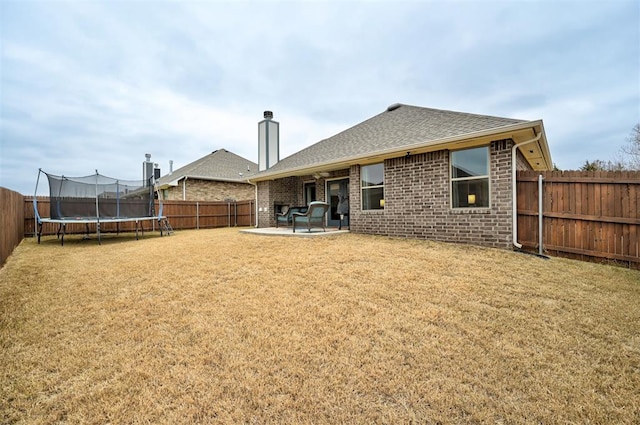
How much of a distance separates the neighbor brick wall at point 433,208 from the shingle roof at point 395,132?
527mm

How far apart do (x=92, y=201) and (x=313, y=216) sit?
7.79 meters

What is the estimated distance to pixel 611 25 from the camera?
902 centimetres

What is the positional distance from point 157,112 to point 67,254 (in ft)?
33.1

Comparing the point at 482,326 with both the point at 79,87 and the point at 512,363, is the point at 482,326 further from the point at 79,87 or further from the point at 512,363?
the point at 79,87

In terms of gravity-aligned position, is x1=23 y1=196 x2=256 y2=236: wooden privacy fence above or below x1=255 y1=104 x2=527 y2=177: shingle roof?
below

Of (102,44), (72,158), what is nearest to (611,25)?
(102,44)

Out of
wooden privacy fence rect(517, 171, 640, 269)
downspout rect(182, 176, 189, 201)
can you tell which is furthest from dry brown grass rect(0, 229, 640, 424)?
downspout rect(182, 176, 189, 201)

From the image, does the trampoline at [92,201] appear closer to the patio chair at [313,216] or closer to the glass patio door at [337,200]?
the patio chair at [313,216]

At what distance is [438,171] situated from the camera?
23.7ft

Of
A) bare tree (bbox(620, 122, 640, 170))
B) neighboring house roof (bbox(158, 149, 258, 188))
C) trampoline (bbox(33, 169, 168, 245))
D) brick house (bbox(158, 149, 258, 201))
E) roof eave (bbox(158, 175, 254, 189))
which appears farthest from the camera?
neighboring house roof (bbox(158, 149, 258, 188))

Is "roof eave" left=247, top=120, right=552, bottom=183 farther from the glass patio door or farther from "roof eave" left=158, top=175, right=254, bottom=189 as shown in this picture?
"roof eave" left=158, top=175, right=254, bottom=189

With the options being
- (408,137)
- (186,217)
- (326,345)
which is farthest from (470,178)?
(186,217)

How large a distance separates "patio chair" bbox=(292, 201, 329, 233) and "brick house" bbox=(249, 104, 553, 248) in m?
1.01

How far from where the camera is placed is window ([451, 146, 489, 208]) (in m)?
6.57
